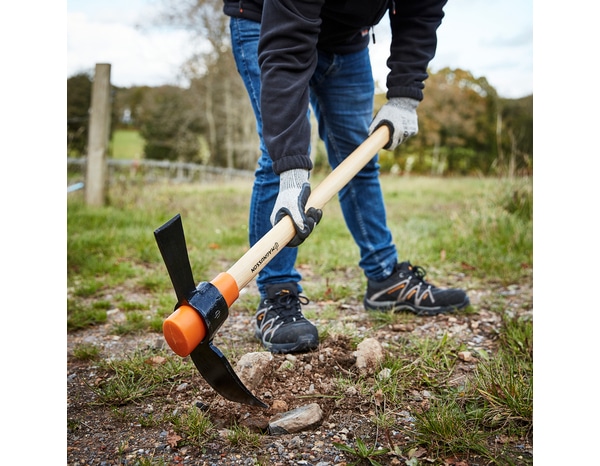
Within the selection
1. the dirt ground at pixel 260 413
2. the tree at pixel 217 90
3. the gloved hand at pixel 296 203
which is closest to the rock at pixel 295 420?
the dirt ground at pixel 260 413

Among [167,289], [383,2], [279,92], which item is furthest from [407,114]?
[167,289]

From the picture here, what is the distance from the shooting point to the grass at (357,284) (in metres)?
1.71

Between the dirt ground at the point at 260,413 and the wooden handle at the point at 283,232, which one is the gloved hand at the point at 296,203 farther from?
the dirt ground at the point at 260,413

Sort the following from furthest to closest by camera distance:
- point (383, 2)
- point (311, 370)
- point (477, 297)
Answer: point (477, 297), point (383, 2), point (311, 370)

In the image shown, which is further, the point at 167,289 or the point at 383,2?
the point at 167,289

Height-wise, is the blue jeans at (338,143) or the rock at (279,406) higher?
the blue jeans at (338,143)

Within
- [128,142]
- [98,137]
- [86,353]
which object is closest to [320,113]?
[86,353]

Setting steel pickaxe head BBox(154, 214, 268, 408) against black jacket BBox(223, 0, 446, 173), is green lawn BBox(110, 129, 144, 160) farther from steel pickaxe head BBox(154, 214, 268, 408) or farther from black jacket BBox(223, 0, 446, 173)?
steel pickaxe head BBox(154, 214, 268, 408)

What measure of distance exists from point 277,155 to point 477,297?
1826mm

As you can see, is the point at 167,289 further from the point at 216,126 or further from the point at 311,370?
the point at 216,126

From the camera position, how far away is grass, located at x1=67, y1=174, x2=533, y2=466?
171cm

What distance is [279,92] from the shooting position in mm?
1872

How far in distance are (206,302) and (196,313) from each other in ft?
0.16

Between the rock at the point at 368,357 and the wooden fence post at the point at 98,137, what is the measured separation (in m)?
4.77
